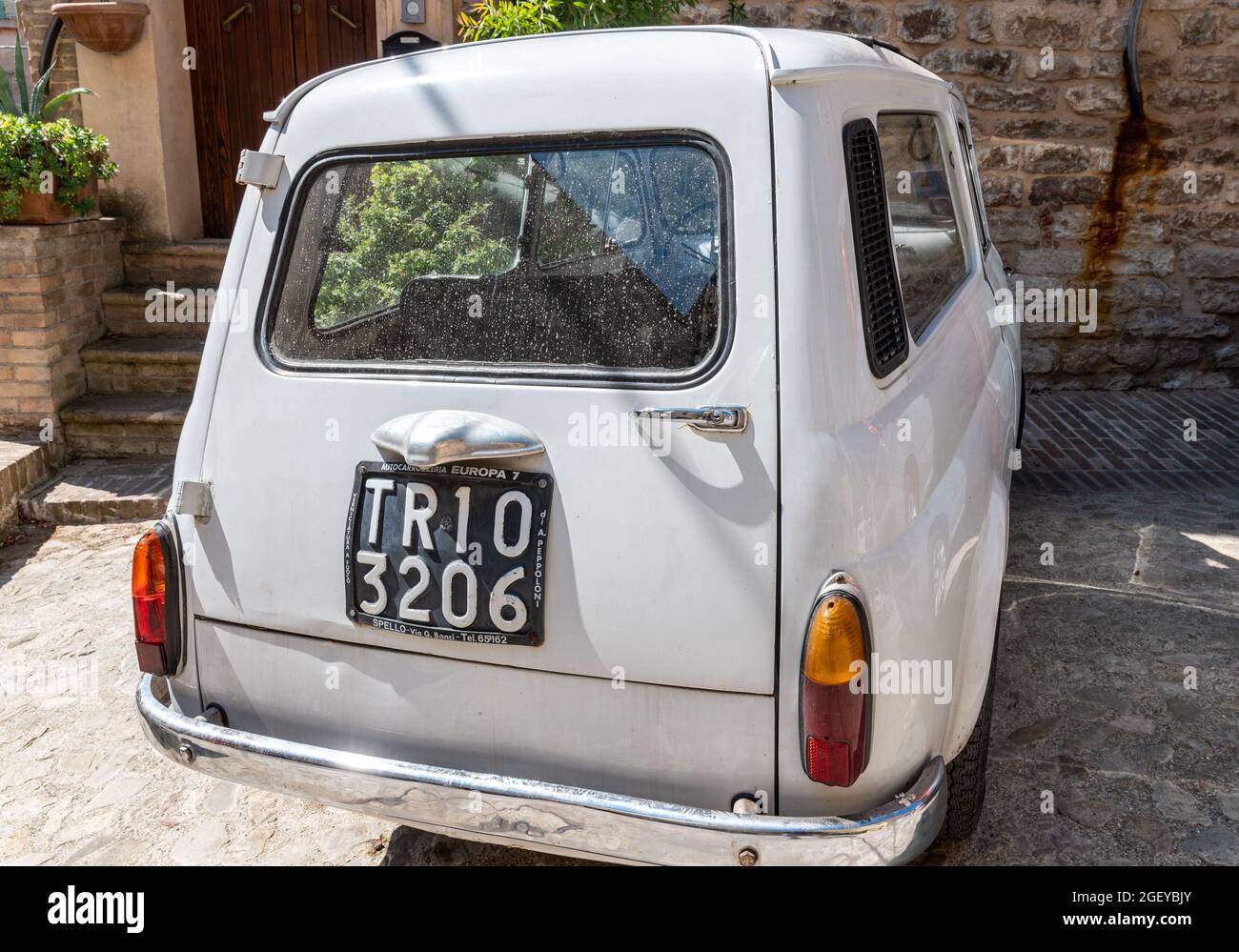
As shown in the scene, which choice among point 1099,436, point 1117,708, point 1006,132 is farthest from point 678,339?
point 1006,132

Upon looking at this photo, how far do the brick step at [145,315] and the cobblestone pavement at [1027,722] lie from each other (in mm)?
1577

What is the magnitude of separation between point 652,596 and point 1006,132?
19.2ft

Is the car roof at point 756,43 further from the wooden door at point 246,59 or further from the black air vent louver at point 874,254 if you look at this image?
the wooden door at point 246,59

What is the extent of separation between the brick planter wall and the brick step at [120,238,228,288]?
2.00ft

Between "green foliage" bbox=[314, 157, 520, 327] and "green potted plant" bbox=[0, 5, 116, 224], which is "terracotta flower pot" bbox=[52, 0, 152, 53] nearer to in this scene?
"green potted plant" bbox=[0, 5, 116, 224]

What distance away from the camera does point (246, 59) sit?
23.4 feet

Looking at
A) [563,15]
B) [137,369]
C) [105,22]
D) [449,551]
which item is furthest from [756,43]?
[105,22]

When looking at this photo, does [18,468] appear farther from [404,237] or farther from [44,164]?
[404,237]

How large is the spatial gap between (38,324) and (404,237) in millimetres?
4039

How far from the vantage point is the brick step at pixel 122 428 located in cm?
566

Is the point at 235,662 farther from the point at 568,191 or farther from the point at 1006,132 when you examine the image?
the point at 1006,132

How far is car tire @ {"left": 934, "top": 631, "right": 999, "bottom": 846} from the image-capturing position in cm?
255

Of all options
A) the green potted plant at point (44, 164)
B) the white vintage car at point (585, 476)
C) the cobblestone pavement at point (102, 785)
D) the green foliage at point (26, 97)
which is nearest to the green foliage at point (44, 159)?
the green potted plant at point (44, 164)

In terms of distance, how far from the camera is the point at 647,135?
2.11 m
